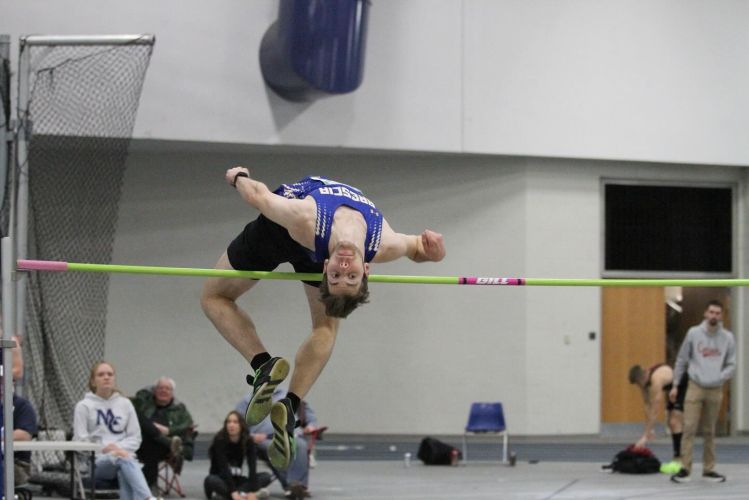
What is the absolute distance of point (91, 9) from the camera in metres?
12.1

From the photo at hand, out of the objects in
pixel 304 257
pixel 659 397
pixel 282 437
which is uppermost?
pixel 304 257

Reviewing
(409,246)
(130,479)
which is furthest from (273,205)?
(130,479)

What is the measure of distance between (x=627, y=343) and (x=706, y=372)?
13.9ft

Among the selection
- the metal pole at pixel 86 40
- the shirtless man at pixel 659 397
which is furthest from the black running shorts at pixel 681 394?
the metal pole at pixel 86 40

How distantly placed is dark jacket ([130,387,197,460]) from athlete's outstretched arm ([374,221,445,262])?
14.6ft

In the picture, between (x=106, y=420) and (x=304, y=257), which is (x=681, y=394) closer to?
(x=106, y=420)

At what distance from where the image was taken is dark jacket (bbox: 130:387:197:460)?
996 cm

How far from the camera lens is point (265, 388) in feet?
19.0

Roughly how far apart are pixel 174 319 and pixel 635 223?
5.25 metres

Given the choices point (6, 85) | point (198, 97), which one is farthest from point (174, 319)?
point (6, 85)

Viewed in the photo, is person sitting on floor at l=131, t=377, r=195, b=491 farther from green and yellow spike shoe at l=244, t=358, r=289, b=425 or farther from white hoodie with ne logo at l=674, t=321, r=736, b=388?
white hoodie with ne logo at l=674, t=321, r=736, b=388

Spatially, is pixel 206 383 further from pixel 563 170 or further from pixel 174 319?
pixel 563 170

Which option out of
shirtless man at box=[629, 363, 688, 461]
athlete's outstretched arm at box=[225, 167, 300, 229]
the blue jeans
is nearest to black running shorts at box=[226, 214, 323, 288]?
athlete's outstretched arm at box=[225, 167, 300, 229]

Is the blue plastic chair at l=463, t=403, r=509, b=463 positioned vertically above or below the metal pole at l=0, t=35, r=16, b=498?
below
